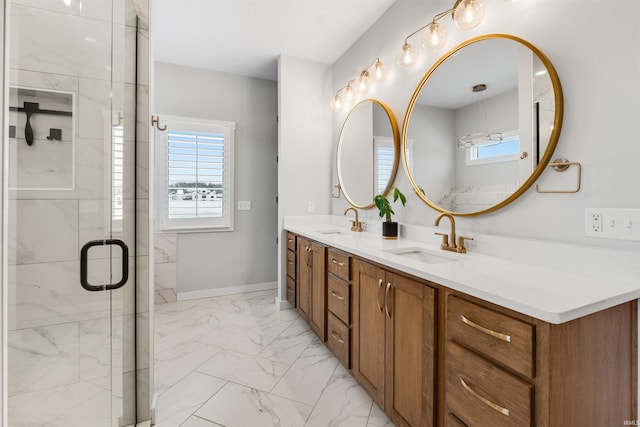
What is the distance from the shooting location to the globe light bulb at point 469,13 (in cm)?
151

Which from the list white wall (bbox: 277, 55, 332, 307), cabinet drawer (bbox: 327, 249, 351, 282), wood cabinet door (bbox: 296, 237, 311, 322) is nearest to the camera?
cabinet drawer (bbox: 327, 249, 351, 282)

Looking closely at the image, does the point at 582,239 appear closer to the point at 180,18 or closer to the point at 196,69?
the point at 180,18

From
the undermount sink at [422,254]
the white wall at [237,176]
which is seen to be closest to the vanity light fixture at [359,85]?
the white wall at [237,176]

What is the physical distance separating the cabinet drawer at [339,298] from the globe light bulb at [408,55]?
5.01ft

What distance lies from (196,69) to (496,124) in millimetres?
3242

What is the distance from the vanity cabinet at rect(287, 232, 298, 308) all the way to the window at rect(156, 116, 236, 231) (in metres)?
0.96

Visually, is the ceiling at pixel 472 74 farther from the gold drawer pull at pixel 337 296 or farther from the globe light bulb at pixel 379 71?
the gold drawer pull at pixel 337 296

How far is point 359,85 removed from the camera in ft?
8.66

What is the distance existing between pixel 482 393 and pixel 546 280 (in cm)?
47

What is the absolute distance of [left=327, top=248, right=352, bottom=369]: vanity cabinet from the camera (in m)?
1.86

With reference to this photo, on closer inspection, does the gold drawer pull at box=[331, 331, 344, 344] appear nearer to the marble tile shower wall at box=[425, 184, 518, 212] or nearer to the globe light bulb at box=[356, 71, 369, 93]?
the marble tile shower wall at box=[425, 184, 518, 212]

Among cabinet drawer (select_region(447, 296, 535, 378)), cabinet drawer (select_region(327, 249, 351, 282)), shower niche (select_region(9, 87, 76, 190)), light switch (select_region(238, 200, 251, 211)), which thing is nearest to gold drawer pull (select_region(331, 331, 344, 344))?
cabinet drawer (select_region(327, 249, 351, 282))

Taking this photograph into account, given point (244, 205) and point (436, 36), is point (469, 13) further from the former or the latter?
point (244, 205)

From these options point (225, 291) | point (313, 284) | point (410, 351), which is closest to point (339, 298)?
point (313, 284)
